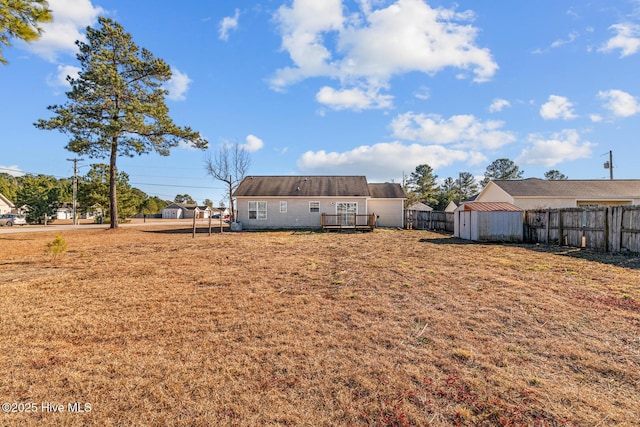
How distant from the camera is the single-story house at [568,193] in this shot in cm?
1977

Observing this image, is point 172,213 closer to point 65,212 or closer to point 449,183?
point 65,212

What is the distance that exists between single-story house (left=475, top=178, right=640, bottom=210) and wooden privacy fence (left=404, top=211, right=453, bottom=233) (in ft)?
14.2

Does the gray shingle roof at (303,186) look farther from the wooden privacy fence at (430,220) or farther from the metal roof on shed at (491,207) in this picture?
the metal roof on shed at (491,207)

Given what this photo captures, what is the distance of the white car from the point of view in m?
32.9

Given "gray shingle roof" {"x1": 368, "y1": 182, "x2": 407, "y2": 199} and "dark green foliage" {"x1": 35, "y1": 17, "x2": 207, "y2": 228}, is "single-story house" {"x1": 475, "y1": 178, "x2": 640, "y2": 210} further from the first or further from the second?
"dark green foliage" {"x1": 35, "y1": 17, "x2": 207, "y2": 228}

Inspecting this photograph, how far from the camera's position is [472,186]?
2488 inches

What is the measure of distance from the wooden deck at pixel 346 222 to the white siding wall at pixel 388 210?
2.53 metres

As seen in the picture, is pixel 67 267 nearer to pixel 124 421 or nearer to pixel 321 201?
pixel 124 421

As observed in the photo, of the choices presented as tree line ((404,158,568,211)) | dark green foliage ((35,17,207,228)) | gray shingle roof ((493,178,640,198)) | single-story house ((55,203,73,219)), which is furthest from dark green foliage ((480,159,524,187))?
single-story house ((55,203,73,219))

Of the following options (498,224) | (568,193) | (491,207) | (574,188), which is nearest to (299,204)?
(491,207)

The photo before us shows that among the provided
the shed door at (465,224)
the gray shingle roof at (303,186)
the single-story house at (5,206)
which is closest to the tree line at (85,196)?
the single-story house at (5,206)

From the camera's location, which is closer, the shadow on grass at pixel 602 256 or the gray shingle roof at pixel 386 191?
the shadow on grass at pixel 602 256

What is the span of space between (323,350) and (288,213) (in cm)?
2020

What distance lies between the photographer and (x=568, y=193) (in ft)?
66.3
